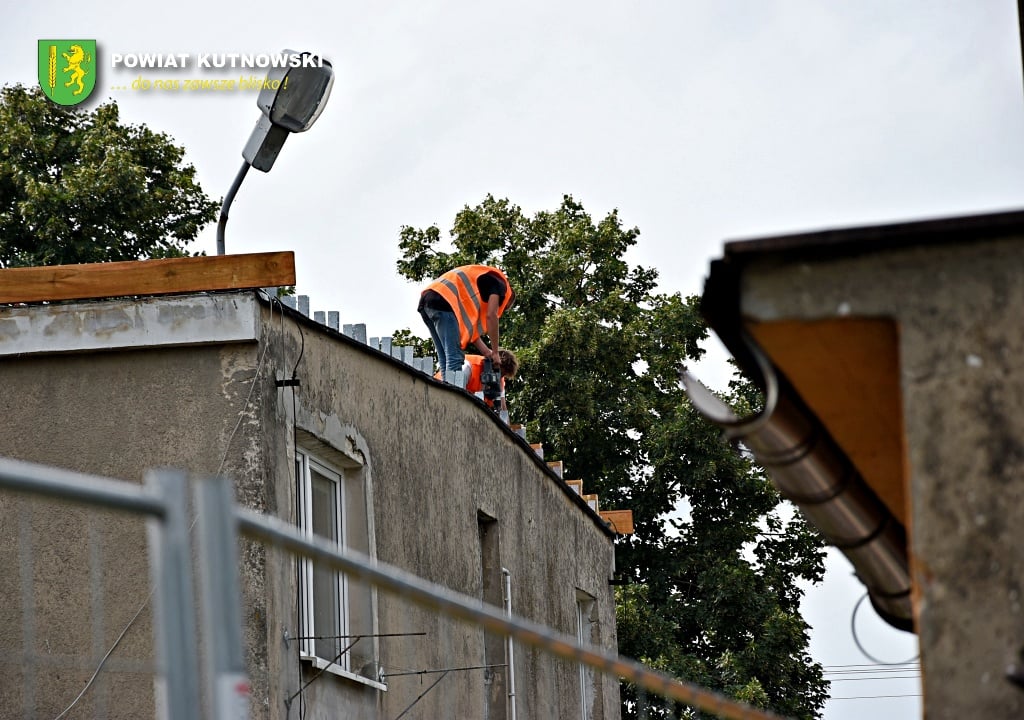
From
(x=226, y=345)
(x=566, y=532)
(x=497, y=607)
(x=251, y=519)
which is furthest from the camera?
(x=566, y=532)

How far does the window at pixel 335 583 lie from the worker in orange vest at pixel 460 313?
14.4 ft

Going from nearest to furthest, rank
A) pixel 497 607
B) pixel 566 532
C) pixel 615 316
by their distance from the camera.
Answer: pixel 497 607 < pixel 566 532 < pixel 615 316

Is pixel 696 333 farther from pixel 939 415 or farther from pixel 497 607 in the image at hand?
pixel 939 415

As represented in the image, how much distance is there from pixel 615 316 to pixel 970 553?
81.3ft

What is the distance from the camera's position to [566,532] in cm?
1661

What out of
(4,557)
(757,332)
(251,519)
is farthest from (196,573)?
(251,519)

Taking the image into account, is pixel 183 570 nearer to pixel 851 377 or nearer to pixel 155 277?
pixel 851 377

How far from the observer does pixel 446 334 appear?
1555cm

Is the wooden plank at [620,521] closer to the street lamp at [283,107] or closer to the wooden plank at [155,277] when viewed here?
the street lamp at [283,107]

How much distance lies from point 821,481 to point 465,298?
10.8m

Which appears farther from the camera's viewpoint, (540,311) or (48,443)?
(540,311)

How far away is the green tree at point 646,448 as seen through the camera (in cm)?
2747

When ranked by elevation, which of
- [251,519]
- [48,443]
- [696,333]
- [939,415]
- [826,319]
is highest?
[696,333]

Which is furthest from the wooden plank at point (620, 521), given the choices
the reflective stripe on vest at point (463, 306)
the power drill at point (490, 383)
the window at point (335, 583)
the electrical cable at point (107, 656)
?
the electrical cable at point (107, 656)
